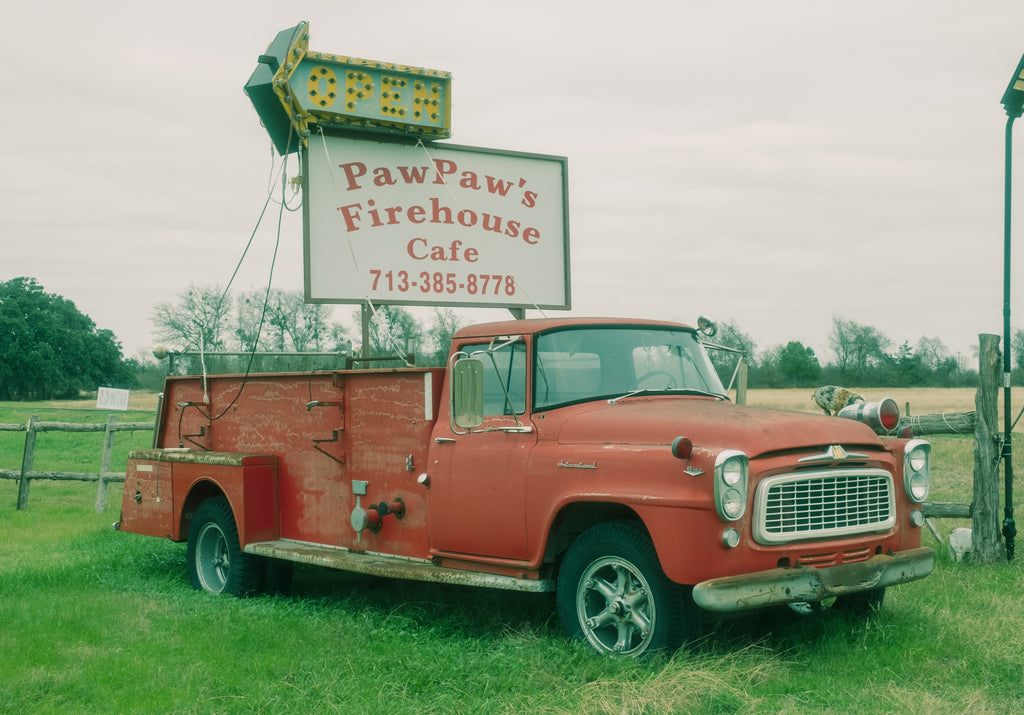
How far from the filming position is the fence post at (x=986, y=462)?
9.21 metres

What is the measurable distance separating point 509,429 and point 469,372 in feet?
1.65

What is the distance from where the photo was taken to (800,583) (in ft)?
18.8

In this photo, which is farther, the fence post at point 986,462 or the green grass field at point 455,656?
the fence post at point 986,462

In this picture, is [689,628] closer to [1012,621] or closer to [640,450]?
[640,450]

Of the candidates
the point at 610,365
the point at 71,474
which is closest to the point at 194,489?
the point at 610,365

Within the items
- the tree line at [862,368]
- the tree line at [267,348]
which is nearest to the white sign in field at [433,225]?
the tree line at [267,348]

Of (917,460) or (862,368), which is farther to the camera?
(862,368)

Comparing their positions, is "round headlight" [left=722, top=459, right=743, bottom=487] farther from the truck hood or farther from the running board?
the running board

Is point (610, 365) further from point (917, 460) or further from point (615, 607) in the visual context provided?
point (917, 460)

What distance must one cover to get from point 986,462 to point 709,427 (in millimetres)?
4694

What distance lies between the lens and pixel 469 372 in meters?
6.54

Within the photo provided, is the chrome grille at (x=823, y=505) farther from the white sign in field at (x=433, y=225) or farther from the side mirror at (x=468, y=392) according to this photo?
the white sign in field at (x=433, y=225)

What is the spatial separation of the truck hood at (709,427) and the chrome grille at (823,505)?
188 mm

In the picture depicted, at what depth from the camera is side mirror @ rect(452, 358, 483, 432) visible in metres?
6.50
